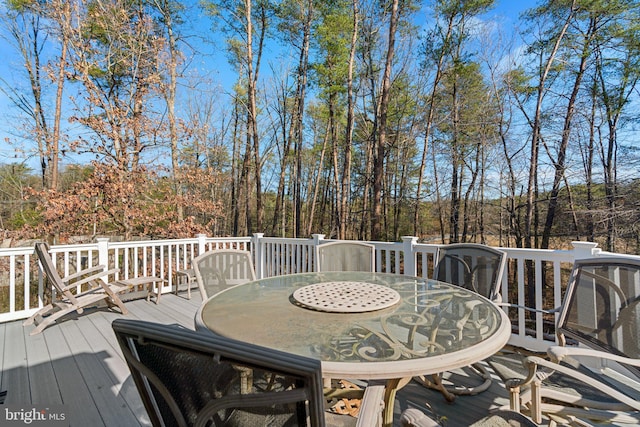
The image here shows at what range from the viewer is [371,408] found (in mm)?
940

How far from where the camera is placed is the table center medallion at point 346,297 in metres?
1.51

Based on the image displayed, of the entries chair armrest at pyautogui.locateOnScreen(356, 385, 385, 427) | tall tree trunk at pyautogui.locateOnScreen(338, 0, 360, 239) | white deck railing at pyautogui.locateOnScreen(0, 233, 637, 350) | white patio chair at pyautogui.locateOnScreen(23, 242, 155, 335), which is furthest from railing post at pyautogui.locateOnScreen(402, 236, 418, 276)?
tall tree trunk at pyautogui.locateOnScreen(338, 0, 360, 239)

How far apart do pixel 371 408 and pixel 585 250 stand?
2.58 metres

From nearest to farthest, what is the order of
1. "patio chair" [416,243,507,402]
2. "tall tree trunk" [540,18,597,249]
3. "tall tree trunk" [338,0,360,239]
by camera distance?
"patio chair" [416,243,507,402], "tall tree trunk" [540,18,597,249], "tall tree trunk" [338,0,360,239]

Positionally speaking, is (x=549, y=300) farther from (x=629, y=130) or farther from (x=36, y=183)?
(x=36, y=183)

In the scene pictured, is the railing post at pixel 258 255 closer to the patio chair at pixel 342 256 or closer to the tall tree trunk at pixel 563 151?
the patio chair at pixel 342 256

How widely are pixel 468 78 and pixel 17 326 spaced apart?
12964mm

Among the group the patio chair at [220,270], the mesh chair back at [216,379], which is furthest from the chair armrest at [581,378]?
the patio chair at [220,270]

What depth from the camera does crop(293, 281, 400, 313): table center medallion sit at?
1.51m

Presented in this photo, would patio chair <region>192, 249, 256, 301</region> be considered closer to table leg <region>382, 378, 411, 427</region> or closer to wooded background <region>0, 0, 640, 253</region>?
table leg <region>382, 378, 411, 427</region>

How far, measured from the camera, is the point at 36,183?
28.4 feet

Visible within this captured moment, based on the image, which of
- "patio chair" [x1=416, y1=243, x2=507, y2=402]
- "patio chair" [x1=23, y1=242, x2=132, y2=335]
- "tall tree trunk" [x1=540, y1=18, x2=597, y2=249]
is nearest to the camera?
"patio chair" [x1=416, y1=243, x2=507, y2=402]

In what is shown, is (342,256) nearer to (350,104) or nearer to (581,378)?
(581,378)

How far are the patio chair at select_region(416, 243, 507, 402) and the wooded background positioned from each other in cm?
536
